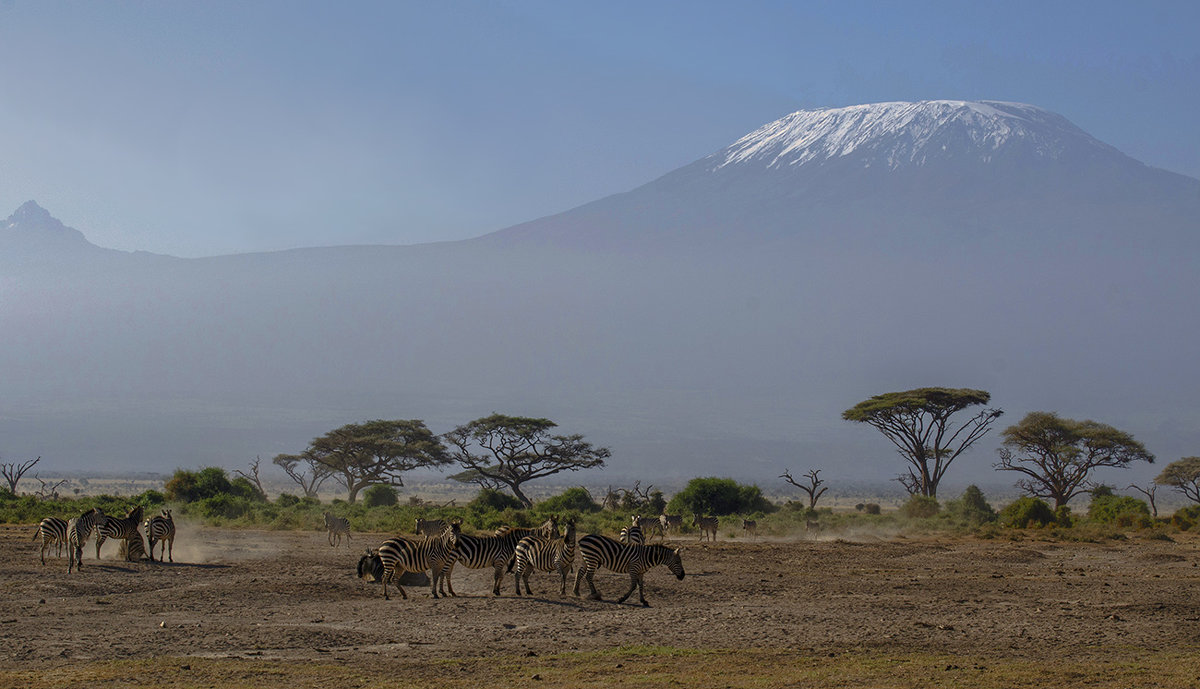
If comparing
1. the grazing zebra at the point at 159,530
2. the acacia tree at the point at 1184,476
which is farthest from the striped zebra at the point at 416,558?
the acacia tree at the point at 1184,476

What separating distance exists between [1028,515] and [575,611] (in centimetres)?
2765

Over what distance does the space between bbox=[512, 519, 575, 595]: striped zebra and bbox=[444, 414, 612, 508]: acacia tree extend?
120ft

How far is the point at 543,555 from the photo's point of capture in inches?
624

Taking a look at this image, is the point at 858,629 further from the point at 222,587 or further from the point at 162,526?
the point at 162,526

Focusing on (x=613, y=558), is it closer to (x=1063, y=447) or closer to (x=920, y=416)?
(x=920, y=416)

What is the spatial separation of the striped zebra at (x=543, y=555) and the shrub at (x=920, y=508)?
27029mm

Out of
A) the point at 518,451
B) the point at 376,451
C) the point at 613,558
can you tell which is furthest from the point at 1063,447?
the point at 613,558

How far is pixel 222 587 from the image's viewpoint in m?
16.3

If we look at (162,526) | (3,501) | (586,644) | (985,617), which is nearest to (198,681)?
(586,644)

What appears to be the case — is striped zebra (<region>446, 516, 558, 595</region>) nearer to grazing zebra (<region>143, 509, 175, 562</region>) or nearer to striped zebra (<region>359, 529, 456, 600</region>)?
striped zebra (<region>359, 529, 456, 600</region>)

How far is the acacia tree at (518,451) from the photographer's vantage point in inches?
2109

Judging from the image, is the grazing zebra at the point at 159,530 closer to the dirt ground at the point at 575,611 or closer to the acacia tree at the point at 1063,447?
the dirt ground at the point at 575,611

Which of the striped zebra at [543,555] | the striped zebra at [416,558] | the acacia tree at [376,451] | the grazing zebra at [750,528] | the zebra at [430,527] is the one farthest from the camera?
the acacia tree at [376,451]

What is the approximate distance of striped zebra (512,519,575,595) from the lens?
1560 cm
